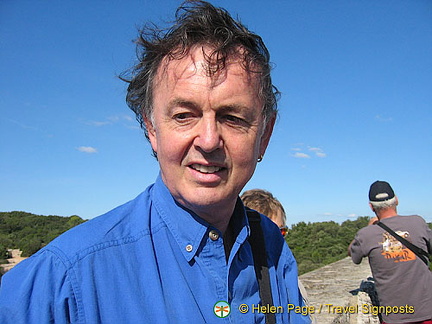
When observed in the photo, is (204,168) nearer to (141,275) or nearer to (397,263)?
(141,275)

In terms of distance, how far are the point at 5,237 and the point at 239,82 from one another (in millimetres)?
16500

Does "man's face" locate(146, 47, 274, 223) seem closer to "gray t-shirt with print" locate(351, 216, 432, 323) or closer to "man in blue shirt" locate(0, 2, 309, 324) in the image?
"man in blue shirt" locate(0, 2, 309, 324)

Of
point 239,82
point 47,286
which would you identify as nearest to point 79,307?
point 47,286

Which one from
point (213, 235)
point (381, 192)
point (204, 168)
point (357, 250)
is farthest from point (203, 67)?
point (357, 250)

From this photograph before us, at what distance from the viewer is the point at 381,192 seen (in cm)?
419

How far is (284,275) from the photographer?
1884 mm

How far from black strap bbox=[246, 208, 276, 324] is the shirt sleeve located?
898 millimetres

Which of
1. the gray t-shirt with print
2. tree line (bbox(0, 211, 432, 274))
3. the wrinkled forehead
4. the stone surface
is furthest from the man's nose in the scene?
tree line (bbox(0, 211, 432, 274))

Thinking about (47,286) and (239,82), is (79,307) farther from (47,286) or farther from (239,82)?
(239,82)

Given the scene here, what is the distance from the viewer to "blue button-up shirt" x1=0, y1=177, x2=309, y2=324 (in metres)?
1.11

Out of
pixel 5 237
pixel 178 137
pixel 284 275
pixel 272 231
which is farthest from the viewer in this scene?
pixel 5 237

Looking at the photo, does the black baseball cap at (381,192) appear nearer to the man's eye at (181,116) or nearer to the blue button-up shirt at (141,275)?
the blue button-up shirt at (141,275)

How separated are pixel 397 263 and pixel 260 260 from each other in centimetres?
291

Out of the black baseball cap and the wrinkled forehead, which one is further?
the black baseball cap
